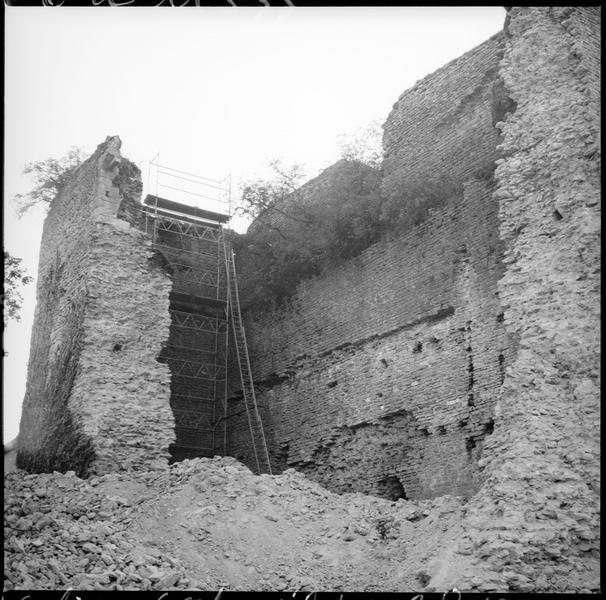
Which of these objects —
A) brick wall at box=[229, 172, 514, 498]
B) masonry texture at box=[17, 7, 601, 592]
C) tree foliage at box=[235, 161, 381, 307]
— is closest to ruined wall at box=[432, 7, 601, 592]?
masonry texture at box=[17, 7, 601, 592]

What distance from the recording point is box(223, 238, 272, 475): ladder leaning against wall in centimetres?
1367

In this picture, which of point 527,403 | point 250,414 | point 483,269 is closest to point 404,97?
point 483,269

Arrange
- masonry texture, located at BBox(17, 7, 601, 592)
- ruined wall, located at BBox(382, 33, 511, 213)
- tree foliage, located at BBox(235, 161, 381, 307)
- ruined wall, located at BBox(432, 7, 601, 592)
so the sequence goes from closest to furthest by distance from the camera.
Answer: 1. ruined wall, located at BBox(432, 7, 601, 592)
2. masonry texture, located at BBox(17, 7, 601, 592)
3. ruined wall, located at BBox(382, 33, 511, 213)
4. tree foliage, located at BBox(235, 161, 381, 307)

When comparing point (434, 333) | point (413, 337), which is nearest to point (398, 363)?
point (413, 337)

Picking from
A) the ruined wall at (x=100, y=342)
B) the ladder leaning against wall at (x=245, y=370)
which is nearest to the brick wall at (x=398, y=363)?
the ladder leaning against wall at (x=245, y=370)

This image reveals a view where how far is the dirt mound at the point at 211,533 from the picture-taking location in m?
7.96

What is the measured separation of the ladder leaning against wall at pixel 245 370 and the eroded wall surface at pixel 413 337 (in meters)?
0.22

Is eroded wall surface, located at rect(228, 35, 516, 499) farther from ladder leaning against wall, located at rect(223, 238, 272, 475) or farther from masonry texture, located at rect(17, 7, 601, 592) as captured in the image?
ladder leaning against wall, located at rect(223, 238, 272, 475)

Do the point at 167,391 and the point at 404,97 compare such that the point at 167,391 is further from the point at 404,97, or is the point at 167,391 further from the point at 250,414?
the point at 404,97

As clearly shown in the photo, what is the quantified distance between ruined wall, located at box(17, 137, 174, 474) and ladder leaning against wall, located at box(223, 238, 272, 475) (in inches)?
82.4

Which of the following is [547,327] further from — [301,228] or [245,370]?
[245,370]

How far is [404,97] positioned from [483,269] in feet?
11.7

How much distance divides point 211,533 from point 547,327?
4030 mm

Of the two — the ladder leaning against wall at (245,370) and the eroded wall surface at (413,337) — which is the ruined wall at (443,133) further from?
the ladder leaning against wall at (245,370)
